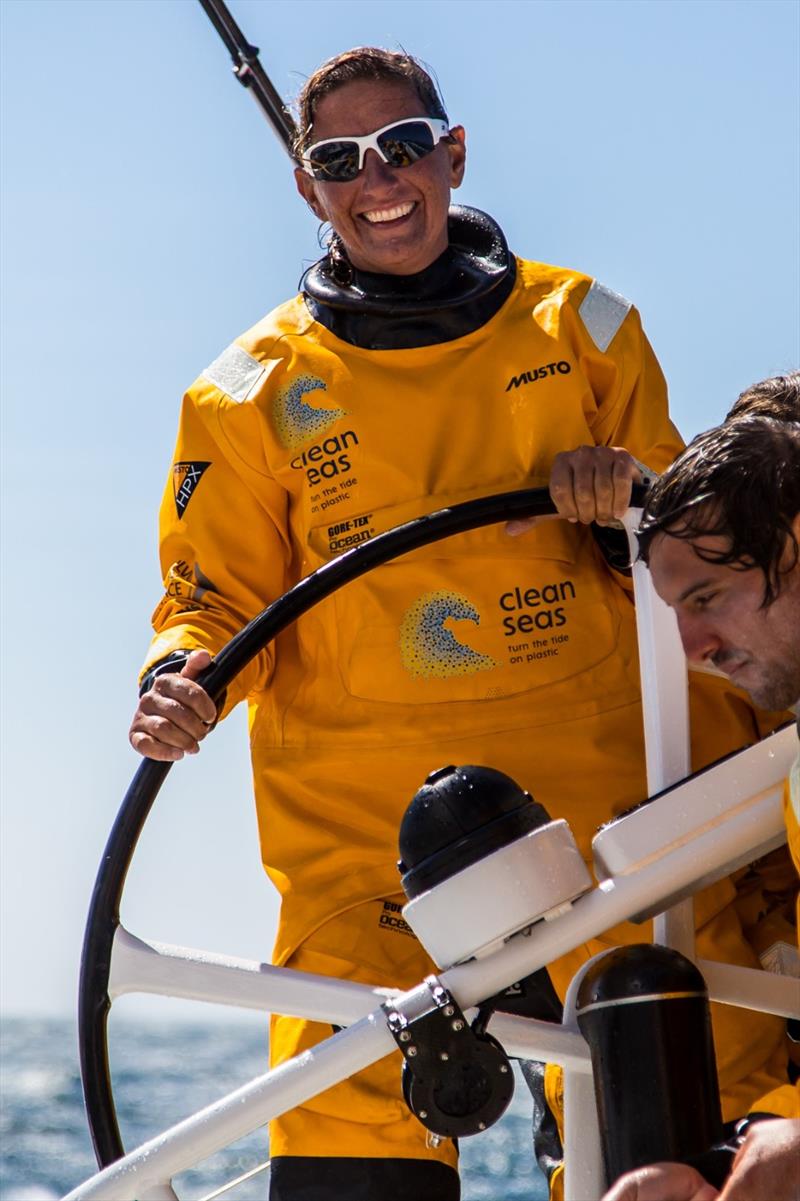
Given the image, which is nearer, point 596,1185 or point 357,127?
point 596,1185

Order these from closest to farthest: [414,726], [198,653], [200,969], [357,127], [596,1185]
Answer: [596,1185]
[200,969]
[198,653]
[414,726]
[357,127]

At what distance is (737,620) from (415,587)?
1.98ft

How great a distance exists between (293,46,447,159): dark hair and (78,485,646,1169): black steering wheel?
2.35 ft

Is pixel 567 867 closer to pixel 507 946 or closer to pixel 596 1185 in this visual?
pixel 507 946

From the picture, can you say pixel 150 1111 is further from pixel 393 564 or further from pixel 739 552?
pixel 739 552

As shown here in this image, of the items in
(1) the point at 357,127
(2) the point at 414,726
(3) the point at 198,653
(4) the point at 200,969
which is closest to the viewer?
(4) the point at 200,969

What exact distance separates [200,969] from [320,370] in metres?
0.88

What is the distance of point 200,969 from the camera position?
6.48 ft

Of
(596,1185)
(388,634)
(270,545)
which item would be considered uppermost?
(270,545)

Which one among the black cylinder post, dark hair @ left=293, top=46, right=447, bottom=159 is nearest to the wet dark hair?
dark hair @ left=293, top=46, right=447, bottom=159

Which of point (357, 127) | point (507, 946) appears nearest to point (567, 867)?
point (507, 946)

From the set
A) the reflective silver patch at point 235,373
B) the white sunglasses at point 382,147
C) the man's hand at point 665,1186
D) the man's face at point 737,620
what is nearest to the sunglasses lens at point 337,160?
the white sunglasses at point 382,147

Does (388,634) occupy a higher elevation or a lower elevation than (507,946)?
higher

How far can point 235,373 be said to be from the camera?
99.9 inches
